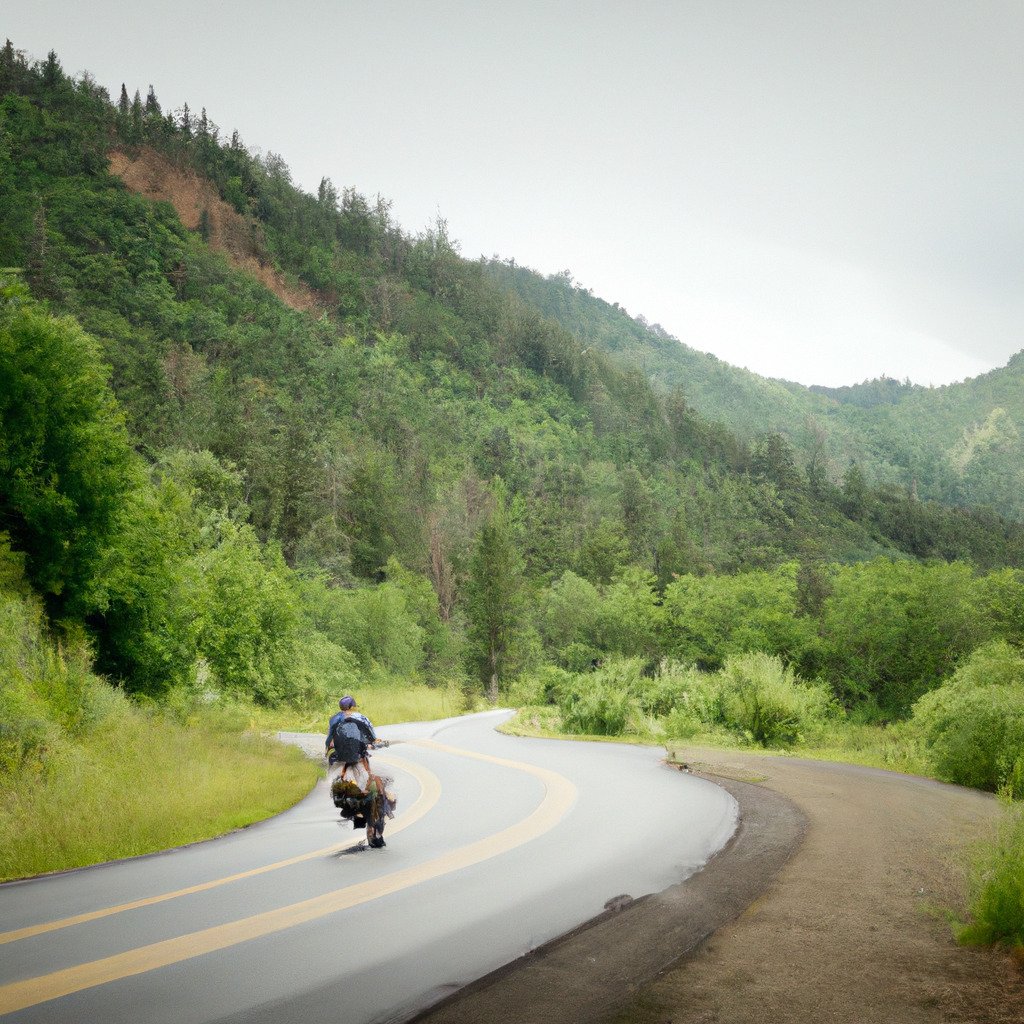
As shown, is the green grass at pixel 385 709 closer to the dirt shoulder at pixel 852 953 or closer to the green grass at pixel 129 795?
the green grass at pixel 129 795

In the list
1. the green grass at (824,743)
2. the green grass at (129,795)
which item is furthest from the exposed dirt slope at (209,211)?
the green grass at (129,795)

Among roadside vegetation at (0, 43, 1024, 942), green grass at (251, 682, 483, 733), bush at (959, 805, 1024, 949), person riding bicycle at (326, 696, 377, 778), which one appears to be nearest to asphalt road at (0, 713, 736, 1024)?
person riding bicycle at (326, 696, 377, 778)

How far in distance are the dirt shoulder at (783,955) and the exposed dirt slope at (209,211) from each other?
15474 cm

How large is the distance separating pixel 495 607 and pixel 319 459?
45.8m

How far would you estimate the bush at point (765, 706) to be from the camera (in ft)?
79.3

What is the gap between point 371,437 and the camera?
11619 cm

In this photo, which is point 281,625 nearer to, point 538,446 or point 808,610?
point 808,610

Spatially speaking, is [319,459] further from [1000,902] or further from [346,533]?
[1000,902]

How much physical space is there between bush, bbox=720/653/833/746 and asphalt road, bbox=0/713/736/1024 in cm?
1133

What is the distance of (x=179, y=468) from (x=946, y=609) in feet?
127

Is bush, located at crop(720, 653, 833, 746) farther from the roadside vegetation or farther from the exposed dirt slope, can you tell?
the exposed dirt slope

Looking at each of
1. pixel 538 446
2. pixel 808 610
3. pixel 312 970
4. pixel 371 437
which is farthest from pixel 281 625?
pixel 538 446

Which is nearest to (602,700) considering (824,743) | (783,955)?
(824,743)

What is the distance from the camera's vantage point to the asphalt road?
5312 mm
